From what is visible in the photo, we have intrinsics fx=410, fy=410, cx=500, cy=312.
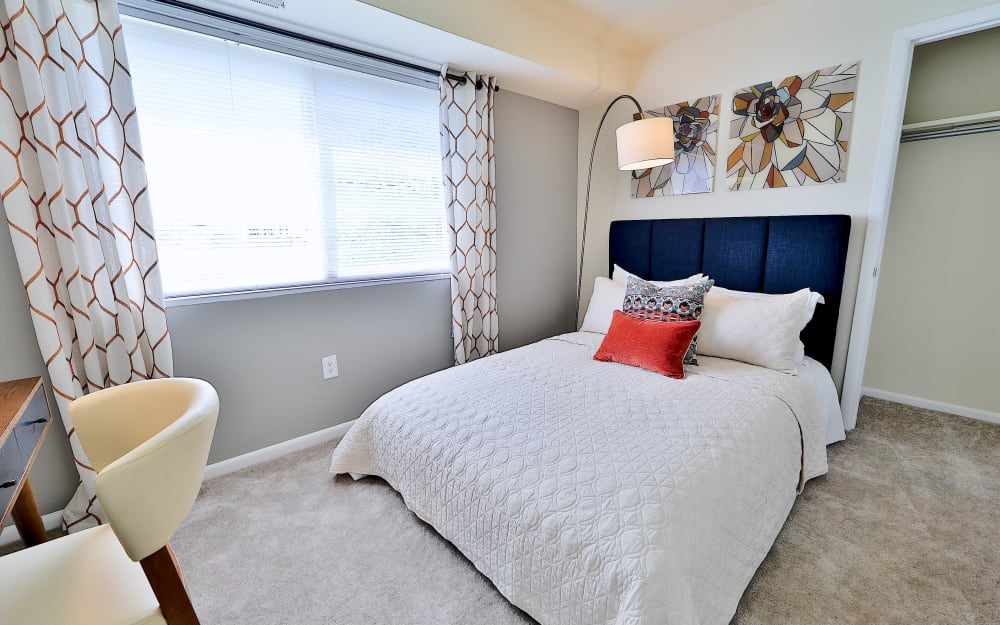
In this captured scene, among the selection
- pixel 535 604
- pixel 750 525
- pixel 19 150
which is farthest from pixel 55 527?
pixel 750 525

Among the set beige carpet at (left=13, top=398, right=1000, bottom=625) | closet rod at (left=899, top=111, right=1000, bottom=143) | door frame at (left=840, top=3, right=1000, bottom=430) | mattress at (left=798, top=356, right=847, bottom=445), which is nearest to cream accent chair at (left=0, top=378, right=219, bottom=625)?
beige carpet at (left=13, top=398, right=1000, bottom=625)

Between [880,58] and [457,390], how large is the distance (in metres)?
2.68

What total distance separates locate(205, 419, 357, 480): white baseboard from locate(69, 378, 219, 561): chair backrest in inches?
37.7

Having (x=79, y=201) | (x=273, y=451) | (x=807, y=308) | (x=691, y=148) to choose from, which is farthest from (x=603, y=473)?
(x=691, y=148)

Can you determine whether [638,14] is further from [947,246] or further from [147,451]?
[147,451]

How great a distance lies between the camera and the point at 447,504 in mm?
1435

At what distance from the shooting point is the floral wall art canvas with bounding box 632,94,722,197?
2613 millimetres

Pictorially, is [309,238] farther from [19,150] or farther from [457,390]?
[457,390]

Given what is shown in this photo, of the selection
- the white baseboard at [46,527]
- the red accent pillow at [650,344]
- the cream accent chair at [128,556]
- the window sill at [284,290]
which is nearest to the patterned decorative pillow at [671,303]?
the red accent pillow at [650,344]

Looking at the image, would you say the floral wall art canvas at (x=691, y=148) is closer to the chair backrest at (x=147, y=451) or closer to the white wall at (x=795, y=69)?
the white wall at (x=795, y=69)

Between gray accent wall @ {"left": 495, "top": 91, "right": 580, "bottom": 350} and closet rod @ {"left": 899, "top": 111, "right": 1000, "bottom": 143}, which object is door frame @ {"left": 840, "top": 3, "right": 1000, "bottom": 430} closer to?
closet rod @ {"left": 899, "top": 111, "right": 1000, "bottom": 143}

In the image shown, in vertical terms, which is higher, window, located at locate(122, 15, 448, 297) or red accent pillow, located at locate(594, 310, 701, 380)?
window, located at locate(122, 15, 448, 297)

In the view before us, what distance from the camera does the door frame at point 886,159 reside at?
1891 millimetres

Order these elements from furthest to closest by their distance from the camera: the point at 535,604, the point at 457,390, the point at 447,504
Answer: the point at 457,390
the point at 447,504
the point at 535,604
